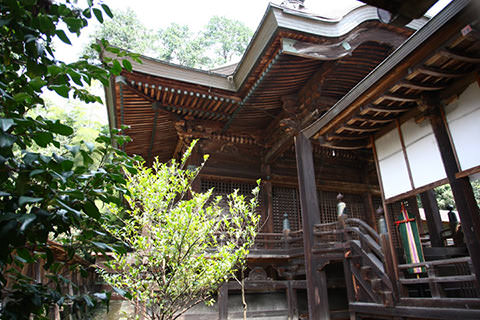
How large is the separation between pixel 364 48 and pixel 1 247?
7.45 metres

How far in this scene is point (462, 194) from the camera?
3998 millimetres

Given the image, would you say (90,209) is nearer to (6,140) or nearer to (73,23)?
(6,140)

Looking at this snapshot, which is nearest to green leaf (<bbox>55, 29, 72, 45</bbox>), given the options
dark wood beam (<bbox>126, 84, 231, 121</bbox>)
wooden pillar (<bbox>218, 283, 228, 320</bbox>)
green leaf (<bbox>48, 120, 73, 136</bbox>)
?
green leaf (<bbox>48, 120, 73, 136</bbox>)

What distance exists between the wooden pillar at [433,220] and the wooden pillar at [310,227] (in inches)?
89.2

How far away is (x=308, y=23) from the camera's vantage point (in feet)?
20.6

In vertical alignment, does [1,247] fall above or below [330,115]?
below

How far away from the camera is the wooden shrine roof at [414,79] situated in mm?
3510

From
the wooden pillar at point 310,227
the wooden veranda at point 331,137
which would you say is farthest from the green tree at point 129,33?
the wooden pillar at point 310,227

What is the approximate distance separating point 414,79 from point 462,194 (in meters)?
1.62

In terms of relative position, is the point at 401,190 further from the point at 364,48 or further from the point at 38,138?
the point at 38,138

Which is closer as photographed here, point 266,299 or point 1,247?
point 1,247

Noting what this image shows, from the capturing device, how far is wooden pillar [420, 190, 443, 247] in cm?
628

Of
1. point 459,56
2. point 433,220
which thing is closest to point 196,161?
point 433,220

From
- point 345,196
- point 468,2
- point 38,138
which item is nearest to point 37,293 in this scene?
point 38,138
